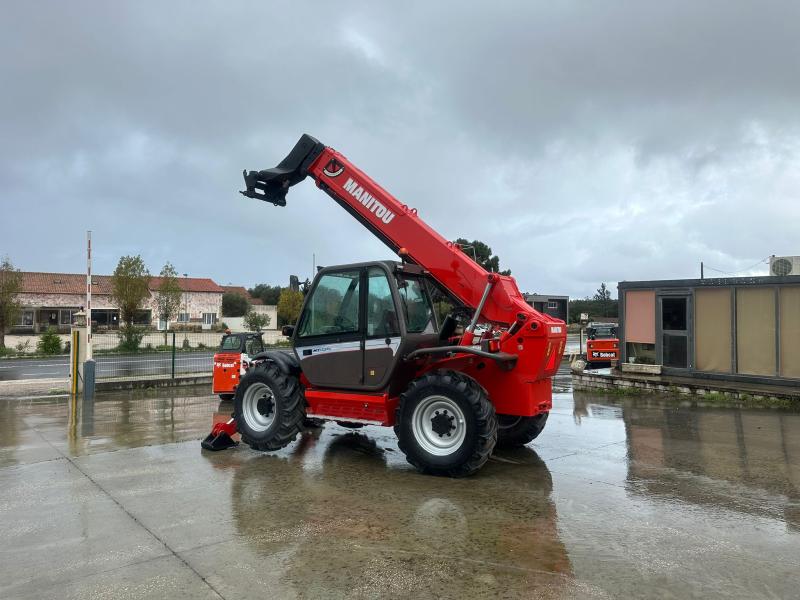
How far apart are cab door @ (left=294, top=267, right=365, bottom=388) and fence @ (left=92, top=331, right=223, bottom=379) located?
32.6ft

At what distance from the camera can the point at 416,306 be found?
7027mm

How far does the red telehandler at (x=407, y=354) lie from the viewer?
6.05 metres

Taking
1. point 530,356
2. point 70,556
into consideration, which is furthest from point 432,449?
point 70,556

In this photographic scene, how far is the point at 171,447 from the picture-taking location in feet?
24.8

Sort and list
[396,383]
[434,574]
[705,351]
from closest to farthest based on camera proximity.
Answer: [434,574]
[396,383]
[705,351]

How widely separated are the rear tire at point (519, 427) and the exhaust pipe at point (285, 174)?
424cm

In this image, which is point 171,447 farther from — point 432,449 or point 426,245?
point 426,245

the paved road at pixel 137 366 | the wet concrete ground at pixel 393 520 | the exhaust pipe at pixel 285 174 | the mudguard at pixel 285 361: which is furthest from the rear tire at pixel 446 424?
the paved road at pixel 137 366

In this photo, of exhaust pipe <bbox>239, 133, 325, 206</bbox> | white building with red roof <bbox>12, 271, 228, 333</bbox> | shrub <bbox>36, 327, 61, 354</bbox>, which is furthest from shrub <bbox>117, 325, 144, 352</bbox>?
white building with red roof <bbox>12, 271, 228, 333</bbox>

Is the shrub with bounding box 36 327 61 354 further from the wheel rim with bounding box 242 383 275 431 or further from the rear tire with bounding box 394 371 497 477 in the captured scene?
the rear tire with bounding box 394 371 497 477

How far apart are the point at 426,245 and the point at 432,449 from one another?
245 cm

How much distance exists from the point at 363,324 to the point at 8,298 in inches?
1334

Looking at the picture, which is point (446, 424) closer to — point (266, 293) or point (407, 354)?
point (407, 354)

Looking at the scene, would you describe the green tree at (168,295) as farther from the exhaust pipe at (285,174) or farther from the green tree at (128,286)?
the exhaust pipe at (285,174)
